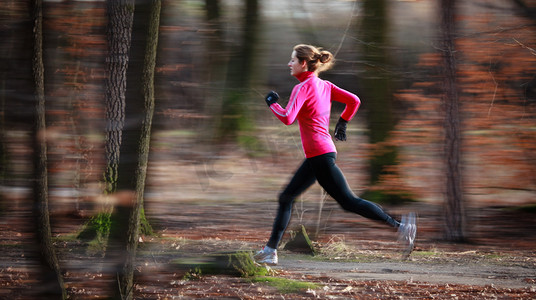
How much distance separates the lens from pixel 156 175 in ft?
53.3

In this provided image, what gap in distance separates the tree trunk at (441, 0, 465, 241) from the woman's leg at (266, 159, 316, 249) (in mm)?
4280

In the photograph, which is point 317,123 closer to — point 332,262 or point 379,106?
point 332,262

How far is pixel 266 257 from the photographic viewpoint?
6125 millimetres

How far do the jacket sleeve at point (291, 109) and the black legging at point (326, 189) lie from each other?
51 cm

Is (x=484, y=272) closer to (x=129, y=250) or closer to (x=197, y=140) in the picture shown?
(x=129, y=250)

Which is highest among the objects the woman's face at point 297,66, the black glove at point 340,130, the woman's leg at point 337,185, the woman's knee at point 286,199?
the woman's face at point 297,66

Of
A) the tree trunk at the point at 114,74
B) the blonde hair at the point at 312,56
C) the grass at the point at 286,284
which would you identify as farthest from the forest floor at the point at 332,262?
the blonde hair at the point at 312,56

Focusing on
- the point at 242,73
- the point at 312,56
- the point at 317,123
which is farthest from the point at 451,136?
the point at 242,73

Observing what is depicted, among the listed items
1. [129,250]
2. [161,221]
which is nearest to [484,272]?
[129,250]

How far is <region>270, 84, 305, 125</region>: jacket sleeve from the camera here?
5.11 metres

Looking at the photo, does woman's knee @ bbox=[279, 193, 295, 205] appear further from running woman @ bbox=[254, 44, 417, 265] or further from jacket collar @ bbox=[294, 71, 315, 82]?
jacket collar @ bbox=[294, 71, 315, 82]

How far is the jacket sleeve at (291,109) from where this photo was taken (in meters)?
5.11

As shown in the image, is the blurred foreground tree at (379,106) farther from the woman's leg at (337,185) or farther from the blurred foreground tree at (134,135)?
the blurred foreground tree at (134,135)

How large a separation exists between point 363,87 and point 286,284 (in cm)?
615
